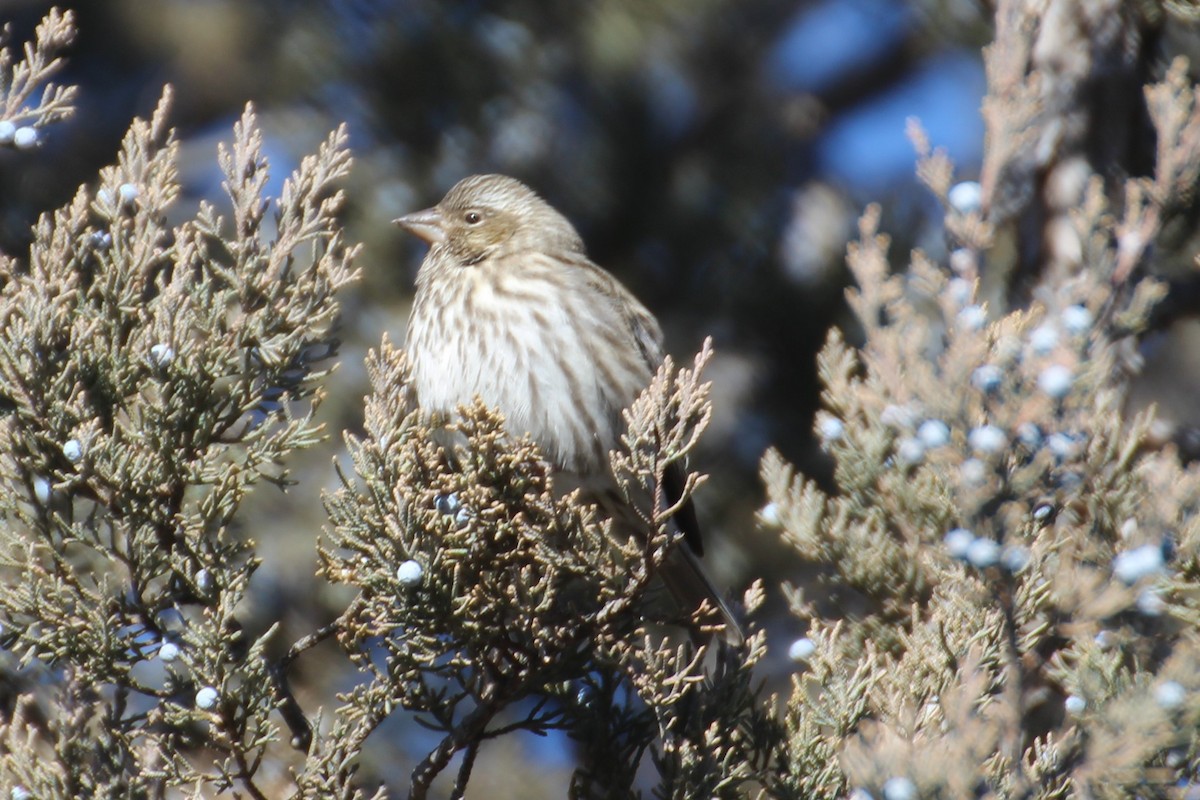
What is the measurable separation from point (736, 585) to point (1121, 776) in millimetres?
2653

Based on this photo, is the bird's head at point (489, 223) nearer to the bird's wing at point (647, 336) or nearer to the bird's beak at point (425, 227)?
the bird's beak at point (425, 227)

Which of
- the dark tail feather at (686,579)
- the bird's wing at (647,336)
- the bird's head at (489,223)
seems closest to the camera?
the dark tail feather at (686,579)

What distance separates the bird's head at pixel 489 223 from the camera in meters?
4.35

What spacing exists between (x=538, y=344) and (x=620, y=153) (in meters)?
1.57

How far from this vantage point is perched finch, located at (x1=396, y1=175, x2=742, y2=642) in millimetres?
3863

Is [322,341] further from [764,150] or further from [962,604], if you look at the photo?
[764,150]

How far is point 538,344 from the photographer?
396 cm

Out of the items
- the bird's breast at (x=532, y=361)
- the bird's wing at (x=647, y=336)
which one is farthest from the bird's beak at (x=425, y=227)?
the bird's wing at (x=647, y=336)

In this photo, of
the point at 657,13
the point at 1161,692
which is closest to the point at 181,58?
the point at 657,13

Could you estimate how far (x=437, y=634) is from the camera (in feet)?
9.11

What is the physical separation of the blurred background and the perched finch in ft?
2.19

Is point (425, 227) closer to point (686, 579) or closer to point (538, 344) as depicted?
point (538, 344)

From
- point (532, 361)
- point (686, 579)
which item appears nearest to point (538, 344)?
point (532, 361)

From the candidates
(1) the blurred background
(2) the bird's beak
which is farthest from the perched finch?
(1) the blurred background
